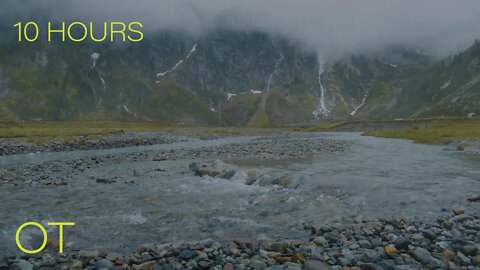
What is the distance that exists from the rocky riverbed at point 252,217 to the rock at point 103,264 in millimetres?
61

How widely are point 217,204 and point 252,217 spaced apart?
11.4 ft

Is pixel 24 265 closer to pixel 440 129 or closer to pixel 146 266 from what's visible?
pixel 146 266

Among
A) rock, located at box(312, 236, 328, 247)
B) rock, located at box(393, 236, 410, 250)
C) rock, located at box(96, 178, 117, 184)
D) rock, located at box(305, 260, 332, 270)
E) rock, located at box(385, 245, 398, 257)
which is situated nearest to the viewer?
rock, located at box(305, 260, 332, 270)

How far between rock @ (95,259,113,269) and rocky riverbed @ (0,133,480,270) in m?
0.06

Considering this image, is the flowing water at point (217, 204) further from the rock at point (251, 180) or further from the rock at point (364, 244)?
the rock at point (364, 244)

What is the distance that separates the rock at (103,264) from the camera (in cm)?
1167

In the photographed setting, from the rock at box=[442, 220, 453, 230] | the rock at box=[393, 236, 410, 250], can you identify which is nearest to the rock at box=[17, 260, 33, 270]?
the rock at box=[393, 236, 410, 250]

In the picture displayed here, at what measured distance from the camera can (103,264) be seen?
1175cm

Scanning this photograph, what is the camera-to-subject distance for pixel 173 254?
12844 mm

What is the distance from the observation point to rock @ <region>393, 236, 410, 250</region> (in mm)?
12961

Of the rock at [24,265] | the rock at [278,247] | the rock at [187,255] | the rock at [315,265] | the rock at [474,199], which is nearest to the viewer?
the rock at [315,265]

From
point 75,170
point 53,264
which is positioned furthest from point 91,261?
point 75,170

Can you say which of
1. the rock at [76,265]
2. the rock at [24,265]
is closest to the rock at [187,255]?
the rock at [76,265]

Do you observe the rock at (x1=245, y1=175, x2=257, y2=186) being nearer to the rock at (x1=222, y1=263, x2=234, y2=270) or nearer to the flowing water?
the flowing water
